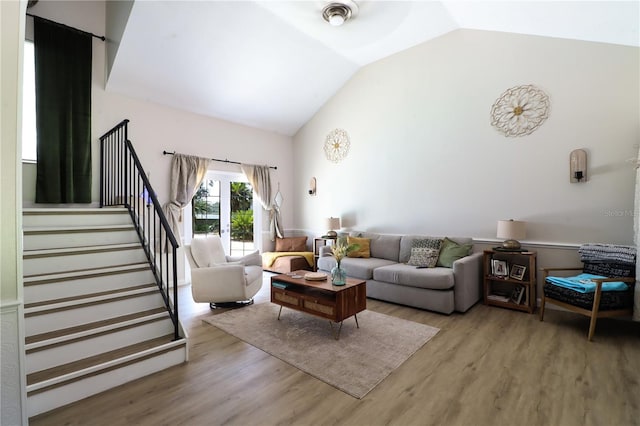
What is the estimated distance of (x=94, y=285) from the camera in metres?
2.74

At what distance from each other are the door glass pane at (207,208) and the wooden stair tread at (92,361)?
302 cm

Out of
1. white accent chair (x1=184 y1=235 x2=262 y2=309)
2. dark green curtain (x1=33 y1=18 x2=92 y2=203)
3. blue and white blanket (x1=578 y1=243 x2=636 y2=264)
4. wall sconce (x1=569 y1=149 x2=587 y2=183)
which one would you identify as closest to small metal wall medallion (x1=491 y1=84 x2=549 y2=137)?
wall sconce (x1=569 y1=149 x2=587 y2=183)

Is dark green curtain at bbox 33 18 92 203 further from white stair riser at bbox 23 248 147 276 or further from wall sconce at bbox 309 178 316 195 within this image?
wall sconce at bbox 309 178 316 195

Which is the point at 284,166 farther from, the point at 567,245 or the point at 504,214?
the point at 567,245

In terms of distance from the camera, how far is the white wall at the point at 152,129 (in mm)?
4125

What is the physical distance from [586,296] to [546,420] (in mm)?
1737

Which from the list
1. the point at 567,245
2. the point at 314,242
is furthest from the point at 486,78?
the point at 314,242

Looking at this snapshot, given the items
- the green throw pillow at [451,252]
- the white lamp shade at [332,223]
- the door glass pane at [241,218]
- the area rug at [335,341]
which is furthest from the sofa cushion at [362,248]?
the door glass pane at [241,218]

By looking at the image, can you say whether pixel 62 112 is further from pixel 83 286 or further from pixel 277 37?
pixel 277 37

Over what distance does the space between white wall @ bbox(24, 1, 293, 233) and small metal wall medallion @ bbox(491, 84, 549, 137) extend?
4.23 metres

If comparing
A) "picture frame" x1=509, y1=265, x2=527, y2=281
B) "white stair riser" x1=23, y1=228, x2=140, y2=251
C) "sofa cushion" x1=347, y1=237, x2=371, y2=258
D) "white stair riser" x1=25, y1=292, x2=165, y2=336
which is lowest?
"white stair riser" x1=25, y1=292, x2=165, y2=336

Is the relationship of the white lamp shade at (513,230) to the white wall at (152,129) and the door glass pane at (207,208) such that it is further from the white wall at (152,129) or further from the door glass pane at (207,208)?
the door glass pane at (207,208)

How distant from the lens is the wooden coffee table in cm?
299

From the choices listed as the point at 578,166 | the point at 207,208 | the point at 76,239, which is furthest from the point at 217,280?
the point at 578,166
